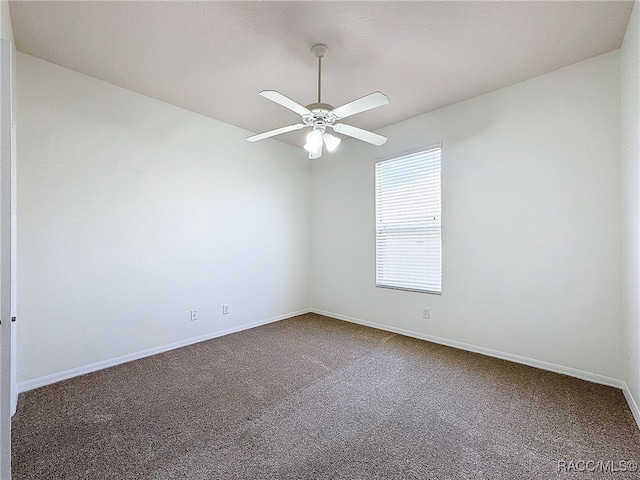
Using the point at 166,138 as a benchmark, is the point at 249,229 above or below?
below

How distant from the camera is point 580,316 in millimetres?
2500

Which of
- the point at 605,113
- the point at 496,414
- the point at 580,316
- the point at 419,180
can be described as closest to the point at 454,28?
the point at 605,113

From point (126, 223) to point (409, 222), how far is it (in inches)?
125

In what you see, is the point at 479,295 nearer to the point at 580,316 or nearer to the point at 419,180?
the point at 580,316

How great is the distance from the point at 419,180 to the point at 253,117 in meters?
2.19

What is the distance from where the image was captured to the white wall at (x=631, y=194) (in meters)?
1.92

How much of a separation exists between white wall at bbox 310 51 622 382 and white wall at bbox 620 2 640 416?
135 millimetres

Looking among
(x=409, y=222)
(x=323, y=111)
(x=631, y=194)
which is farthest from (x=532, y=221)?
(x=323, y=111)

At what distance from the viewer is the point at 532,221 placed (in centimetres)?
274

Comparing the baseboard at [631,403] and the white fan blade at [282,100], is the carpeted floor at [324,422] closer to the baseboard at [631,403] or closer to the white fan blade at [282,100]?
the baseboard at [631,403]

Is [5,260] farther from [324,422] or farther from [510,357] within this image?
[510,357]

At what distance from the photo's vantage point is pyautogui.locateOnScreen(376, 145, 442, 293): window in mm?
3447

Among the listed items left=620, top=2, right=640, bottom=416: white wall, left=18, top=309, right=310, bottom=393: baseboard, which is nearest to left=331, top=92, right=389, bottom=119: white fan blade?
left=620, top=2, right=640, bottom=416: white wall

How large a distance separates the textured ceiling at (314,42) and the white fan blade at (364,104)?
570 millimetres
